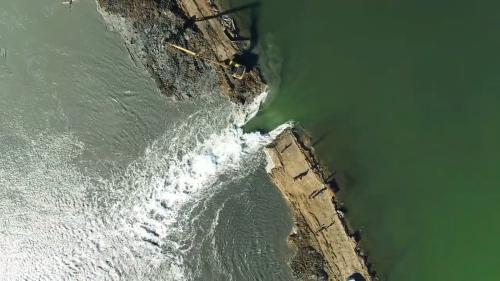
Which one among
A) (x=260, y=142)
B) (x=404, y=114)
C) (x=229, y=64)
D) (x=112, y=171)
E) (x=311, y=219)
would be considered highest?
(x=229, y=64)

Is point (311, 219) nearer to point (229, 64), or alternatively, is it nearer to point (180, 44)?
point (229, 64)

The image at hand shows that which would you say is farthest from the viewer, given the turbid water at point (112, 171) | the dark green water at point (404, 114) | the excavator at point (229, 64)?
the turbid water at point (112, 171)

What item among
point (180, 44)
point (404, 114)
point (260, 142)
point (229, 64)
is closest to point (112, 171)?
point (180, 44)

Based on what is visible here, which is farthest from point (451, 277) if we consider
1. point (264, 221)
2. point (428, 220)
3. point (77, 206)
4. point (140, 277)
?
point (77, 206)

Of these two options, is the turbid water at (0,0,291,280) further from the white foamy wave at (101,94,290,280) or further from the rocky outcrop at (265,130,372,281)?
the rocky outcrop at (265,130,372,281)

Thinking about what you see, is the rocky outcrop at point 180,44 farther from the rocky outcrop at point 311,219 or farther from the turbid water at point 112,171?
the rocky outcrop at point 311,219

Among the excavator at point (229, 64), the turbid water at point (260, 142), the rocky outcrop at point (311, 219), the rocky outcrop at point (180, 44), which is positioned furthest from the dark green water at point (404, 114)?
the rocky outcrop at point (180, 44)

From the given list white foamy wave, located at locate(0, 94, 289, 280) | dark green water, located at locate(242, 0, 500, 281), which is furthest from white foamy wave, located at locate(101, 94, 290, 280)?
dark green water, located at locate(242, 0, 500, 281)
